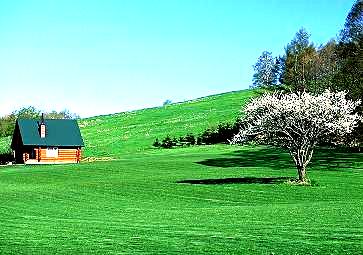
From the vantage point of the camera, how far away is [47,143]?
80875 mm

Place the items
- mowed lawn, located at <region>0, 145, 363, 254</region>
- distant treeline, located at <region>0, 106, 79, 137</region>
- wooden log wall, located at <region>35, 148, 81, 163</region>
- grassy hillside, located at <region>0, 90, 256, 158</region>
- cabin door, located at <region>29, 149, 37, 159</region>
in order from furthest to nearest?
→ 1. distant treeline, located at <region>0, 106, 79, 137</region>
2. grassy hillside, located at <region>0, 90, 256, 158</region>
3. cabin door, located at <region>29, 149, 37, 159</region>
4. wooden log wall, located at <region>35, 148, 81, 163</region>
5. mowed lawn, located at <region>0, 145, 363, 254</region>

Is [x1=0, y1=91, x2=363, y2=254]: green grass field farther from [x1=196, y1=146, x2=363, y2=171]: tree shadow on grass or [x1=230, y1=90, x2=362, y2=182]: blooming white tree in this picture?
[x1=230, y1=90, x2=362, y2=182]: blooming white tree

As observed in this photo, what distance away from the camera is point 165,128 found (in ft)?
331

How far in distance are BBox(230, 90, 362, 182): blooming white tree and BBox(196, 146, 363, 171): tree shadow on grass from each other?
10.6 m

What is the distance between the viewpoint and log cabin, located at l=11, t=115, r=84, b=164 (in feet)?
265

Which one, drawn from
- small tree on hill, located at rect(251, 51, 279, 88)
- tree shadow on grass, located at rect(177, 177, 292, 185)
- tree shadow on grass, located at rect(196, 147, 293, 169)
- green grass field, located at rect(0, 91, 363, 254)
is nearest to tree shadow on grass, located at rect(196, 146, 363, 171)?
tree shadow on grass, located at rect(196, 147, 293, 169)

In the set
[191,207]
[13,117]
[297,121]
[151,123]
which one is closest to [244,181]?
[297,121]

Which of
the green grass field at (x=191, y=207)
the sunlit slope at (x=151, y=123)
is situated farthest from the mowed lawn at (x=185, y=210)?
the sunlit slope at (x=151, y=123)

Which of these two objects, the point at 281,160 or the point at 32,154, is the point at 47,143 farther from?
the point at 281,160

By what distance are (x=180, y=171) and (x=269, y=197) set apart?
67.2 feet

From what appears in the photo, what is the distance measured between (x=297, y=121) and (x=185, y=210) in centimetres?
1550

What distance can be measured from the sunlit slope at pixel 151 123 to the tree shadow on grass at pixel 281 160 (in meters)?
22.0

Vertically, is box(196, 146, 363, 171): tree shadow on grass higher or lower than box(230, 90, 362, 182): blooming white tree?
lower

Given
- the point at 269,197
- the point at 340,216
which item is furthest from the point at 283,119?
the point at 340,216
